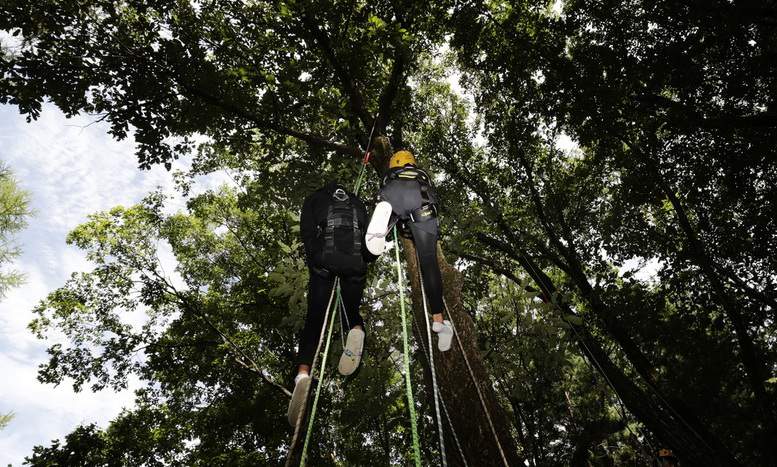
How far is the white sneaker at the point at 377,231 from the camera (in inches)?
141

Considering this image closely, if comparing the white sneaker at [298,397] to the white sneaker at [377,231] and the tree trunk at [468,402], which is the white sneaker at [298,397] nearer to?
the tree trunk at [468,402]

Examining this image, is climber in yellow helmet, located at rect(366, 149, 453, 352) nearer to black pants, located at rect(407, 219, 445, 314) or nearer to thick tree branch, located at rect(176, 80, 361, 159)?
black pants, located at rect(407, 219, 445, 314)

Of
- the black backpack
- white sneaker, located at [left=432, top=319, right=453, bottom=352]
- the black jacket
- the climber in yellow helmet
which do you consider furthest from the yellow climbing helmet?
white sneaker, located at [left=432, top=319, right=453, bottom=352]

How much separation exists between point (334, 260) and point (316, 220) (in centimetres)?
51

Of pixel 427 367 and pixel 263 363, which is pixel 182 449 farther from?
pixel 427 367

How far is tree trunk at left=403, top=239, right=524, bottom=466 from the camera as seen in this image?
3000 mm

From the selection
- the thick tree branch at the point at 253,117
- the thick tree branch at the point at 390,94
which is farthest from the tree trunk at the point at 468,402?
the thick tree branch at the point at 390,94

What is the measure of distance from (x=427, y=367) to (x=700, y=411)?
1412cm

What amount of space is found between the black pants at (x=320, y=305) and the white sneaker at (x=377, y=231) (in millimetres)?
372

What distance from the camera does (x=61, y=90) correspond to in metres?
5.18

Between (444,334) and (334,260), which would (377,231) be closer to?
(334,260)

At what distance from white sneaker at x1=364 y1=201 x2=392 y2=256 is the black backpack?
12 cm

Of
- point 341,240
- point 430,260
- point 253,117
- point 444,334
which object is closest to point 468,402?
point 444,334

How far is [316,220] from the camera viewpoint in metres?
3.69
